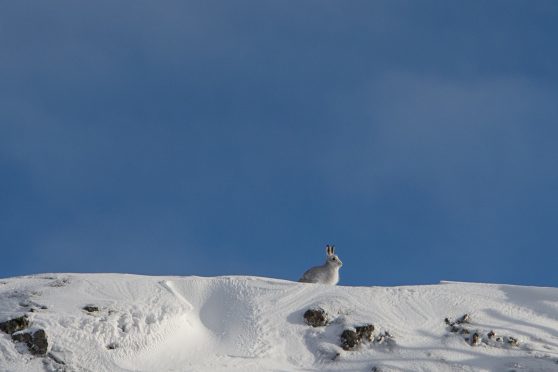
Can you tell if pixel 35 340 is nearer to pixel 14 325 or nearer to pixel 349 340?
pixel 14 325

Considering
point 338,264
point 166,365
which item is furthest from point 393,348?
point 338,264

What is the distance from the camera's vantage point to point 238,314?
17.5 meters

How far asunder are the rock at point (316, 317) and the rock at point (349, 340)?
23.5 inches

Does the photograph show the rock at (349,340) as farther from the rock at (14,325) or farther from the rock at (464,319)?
the rock at (14,325)

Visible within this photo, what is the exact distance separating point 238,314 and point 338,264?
5165 millimetres

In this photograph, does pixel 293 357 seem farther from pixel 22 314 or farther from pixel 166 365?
pixel 22 314

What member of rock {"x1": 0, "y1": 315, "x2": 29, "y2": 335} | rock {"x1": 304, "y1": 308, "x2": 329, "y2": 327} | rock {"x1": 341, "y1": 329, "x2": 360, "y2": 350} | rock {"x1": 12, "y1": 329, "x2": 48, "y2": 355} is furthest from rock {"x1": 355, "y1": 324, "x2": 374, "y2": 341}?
rock {"x1": 0, "y1": 315, "x2": 29, "y2": 335}

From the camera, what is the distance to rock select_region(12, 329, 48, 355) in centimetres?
1535

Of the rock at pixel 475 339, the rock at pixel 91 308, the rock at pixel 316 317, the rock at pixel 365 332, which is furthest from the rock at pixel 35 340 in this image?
the rock at pixel 475 339

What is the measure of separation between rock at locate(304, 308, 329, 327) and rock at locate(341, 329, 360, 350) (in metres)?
0.60

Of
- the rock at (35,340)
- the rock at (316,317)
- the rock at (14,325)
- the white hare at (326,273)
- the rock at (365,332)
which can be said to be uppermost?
the white hare at (326,273)

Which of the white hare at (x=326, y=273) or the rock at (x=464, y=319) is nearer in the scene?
the rock at (x=464, y=319)

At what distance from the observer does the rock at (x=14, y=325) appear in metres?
15.7

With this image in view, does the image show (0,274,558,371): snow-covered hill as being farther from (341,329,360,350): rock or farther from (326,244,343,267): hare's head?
(326,244,343,267): hare's head
